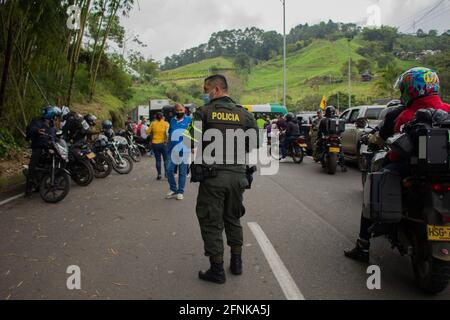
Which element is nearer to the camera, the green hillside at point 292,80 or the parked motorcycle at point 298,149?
the parked motorcycle at point 298,149

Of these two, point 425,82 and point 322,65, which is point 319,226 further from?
point 322,65

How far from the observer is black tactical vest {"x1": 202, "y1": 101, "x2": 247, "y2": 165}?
162 inches

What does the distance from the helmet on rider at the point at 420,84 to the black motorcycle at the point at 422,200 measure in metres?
0.57

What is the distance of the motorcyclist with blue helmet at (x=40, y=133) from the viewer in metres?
8.26

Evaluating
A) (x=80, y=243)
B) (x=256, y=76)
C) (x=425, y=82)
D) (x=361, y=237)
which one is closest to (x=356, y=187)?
(x=361, y=237)

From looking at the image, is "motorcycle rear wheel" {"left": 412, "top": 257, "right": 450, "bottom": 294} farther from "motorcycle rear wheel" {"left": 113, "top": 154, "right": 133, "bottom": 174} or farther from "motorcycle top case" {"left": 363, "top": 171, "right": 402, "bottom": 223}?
"motorcycle rear wheel" {"left": 113, "top": 154, "right": 133, "bottom": 174}

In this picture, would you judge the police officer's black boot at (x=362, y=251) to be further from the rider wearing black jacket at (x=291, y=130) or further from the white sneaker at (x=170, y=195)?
the rider wearing black jacket at (x=291, y=130)

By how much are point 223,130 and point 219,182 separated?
51 centimetres

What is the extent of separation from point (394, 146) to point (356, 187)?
586 cm

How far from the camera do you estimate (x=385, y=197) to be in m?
3.78

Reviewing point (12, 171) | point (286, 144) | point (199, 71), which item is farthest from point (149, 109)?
point (199, 71)

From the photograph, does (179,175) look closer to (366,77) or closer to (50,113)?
(50,113)

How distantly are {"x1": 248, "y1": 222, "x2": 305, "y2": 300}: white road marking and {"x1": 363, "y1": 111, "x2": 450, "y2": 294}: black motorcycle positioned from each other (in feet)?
3.22

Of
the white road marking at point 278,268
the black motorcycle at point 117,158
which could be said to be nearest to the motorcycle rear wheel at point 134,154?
the black motorcycle at point 117,158
